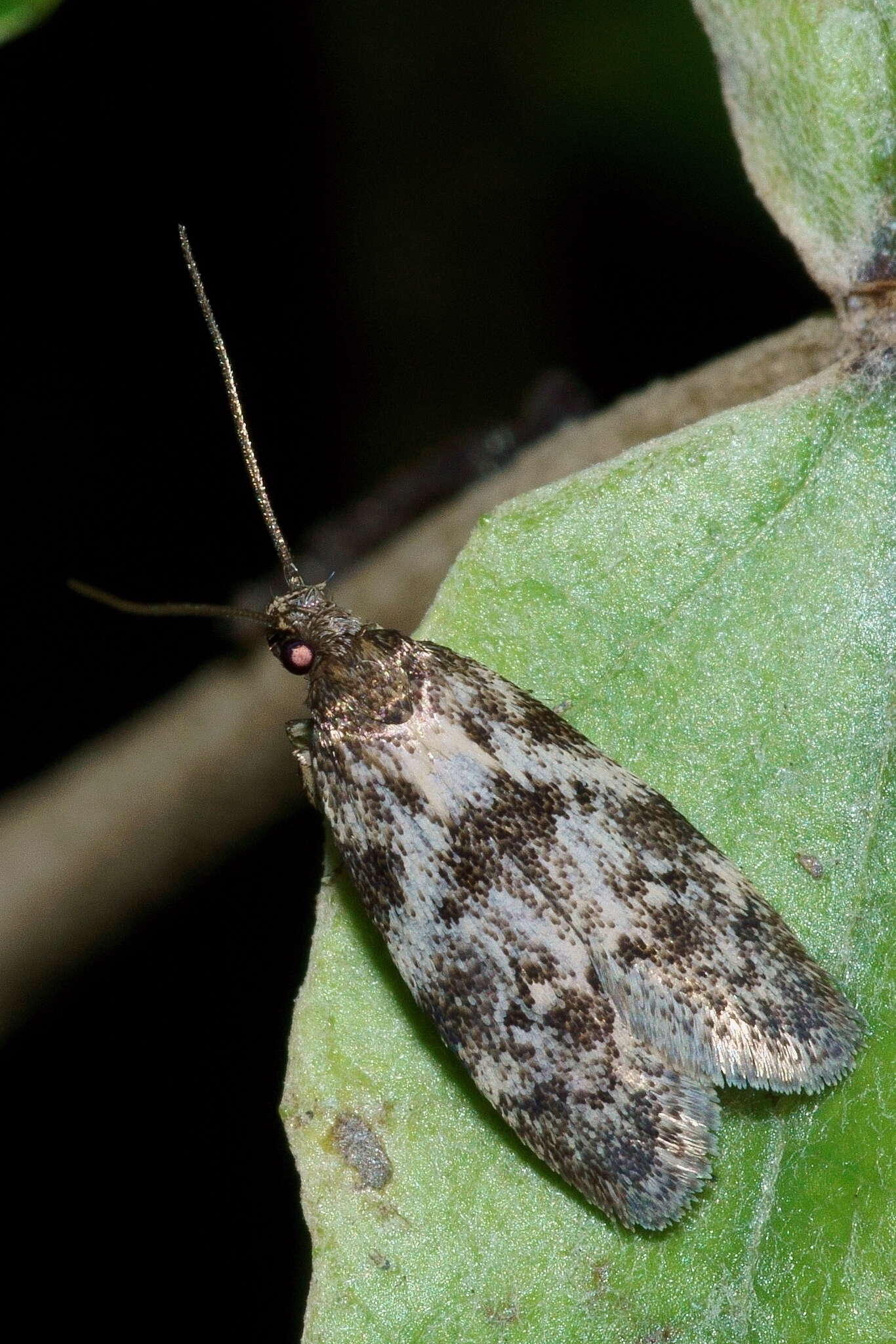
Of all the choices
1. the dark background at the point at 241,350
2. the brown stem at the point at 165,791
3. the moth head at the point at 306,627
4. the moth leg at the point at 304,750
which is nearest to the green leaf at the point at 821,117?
the brown stem at the point at 165,791

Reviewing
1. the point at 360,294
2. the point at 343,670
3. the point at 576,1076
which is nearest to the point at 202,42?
the point at 360,294

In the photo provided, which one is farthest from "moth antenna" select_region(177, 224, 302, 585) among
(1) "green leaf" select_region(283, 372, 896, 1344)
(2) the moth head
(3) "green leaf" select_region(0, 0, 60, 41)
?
(1) "green leaf" select_region(283, 372, 896, 1344)

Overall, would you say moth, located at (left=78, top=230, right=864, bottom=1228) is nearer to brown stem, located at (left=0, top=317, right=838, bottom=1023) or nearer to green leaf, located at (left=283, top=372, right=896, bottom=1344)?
green leaf, located at (left=283, top=372, right=896, bottom=1344)

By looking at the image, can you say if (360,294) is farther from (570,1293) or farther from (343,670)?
(570,1293)

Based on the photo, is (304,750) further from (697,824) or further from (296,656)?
(697,824)

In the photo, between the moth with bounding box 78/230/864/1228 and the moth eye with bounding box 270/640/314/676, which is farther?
the moth eye with bounding box 270/640/314/676

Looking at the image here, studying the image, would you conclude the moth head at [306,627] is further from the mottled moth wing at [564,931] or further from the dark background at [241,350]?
the dark background at [241,350]
